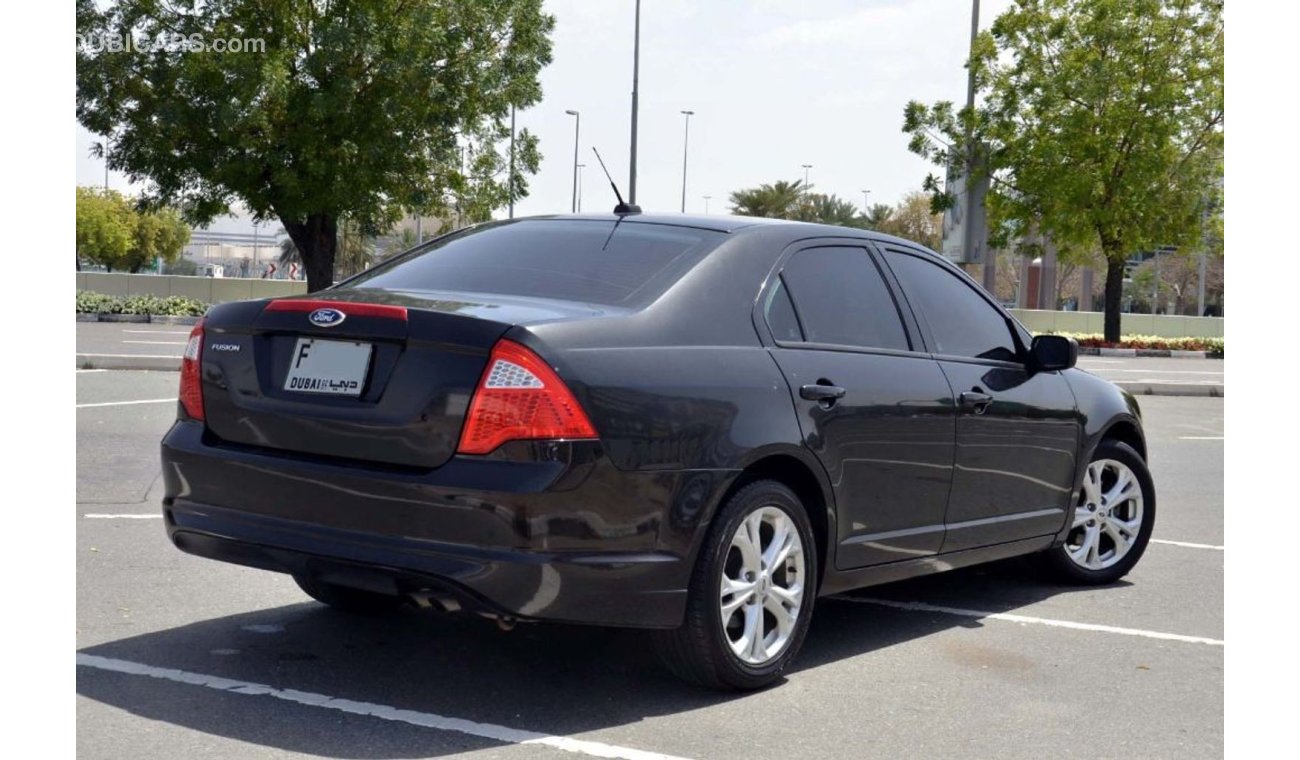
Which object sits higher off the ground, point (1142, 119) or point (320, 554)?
point (1142, 119)

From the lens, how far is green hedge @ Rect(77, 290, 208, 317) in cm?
3359

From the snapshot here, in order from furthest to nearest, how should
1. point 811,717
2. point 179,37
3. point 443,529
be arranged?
point 179,37 → point 811,717 → point 443,529

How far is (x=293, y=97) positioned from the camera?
31.5 metres

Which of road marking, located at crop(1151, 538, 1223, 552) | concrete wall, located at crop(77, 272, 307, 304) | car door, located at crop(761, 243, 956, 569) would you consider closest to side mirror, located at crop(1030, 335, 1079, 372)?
car door, located at crop(761, 243, 956, 569)

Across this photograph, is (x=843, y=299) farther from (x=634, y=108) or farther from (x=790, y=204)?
(x=790, y=204)

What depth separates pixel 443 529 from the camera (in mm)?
4496

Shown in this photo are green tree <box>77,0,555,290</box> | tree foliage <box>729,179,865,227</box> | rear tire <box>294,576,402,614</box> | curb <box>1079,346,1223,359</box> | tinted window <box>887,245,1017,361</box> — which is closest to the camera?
rear tire <box>294,576,402,614</box>

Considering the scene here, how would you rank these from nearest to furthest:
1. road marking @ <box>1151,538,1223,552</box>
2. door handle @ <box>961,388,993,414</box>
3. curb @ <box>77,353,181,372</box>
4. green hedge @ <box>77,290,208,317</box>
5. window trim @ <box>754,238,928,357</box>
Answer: window trim @ <box>754,238,928,357</box> < door handle @ <box>961,388,993,414</box> < road marking @ <box>1151,538,1223,552</box> < curb @ <box>77,353,181,372</box> < green hedge @ <box>77,290,208,317</box>

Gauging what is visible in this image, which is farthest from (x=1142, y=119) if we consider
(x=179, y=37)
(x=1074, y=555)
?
(x=1074, y=555)

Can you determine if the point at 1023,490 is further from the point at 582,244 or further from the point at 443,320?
the point at 443,320

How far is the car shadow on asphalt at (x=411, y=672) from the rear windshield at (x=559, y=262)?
125 cm

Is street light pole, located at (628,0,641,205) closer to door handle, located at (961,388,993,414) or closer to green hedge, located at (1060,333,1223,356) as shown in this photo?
green hedge, located at (1060,333,1223,356)

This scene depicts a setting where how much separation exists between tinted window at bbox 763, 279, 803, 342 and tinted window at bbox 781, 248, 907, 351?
4 centimetres

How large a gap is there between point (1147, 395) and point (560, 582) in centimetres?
2024
